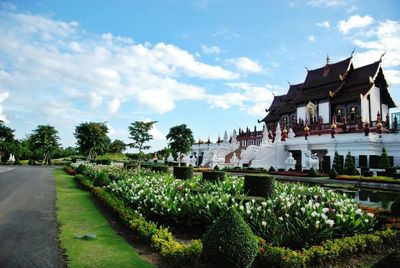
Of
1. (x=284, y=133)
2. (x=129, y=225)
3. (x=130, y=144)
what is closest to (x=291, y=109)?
(x=284, y=133)

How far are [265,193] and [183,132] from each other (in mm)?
33761

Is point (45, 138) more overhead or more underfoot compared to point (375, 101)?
more underfoot

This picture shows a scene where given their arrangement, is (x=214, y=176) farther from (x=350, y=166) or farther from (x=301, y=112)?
(x=301, y=112)

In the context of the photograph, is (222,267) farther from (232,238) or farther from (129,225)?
(129,225)

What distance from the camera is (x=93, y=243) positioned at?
687 centimetres

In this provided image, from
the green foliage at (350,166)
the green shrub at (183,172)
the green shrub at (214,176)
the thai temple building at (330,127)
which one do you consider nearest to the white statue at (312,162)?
the thai temple building at (330,127)

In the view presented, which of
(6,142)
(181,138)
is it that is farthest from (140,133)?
(6,142)

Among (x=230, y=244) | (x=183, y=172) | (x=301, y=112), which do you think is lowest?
(x=230, y=244)

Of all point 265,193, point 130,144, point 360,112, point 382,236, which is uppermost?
point 360,112

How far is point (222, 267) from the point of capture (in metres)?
4.97

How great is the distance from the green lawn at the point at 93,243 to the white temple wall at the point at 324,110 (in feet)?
114

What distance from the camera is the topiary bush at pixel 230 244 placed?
488 cm

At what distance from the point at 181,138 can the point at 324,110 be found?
60.9 feet

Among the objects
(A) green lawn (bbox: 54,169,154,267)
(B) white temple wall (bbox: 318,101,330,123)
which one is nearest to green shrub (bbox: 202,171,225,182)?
(A) green lawn (bbox: 54,169,154,267)
